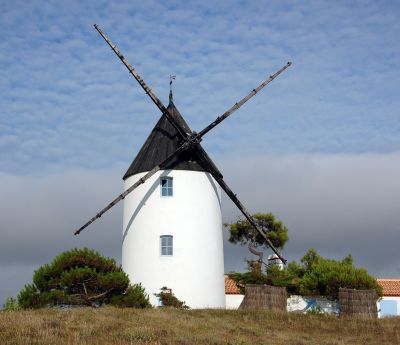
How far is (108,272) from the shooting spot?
2584 centimetres

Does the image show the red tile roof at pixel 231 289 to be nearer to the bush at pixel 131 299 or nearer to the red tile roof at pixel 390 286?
the red tile roof at pixel 390 286

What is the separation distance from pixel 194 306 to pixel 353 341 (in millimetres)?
9639

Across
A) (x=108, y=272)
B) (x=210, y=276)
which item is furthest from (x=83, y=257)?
(x=210, y=276)

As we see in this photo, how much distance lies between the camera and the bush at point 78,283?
2495cm

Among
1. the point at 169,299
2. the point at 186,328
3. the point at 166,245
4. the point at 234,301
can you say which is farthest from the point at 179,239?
the point at 234,301

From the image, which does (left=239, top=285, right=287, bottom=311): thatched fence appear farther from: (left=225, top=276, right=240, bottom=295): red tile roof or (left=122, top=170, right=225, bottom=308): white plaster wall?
(left=225, top=276, right=240, bottom=295): red tile roof

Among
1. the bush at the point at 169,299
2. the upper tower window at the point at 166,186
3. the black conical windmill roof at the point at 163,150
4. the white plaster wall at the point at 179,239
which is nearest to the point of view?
the bush at the point at 169,299

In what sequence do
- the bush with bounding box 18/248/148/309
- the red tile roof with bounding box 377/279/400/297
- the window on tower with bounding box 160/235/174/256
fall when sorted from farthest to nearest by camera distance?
the red tile roof with bounding box 377/279/400/297 < the window on tower with bounding box 160/235/174/256 < the bush with bounding box 18/248/148/309

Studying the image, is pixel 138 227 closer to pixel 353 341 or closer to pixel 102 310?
pixel 102 310

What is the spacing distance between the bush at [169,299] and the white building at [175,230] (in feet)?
0.87

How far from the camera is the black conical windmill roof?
31.7 meters

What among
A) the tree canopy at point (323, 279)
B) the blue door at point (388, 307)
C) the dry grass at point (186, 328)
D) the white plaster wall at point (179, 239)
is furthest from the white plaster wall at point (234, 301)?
the dry grass at point (186, 328)

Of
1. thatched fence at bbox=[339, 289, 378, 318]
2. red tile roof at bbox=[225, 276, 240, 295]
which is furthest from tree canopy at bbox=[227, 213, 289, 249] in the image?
thatched fence at bbox=[339, 289, 378, 318]

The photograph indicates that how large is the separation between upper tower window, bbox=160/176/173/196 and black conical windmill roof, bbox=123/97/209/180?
2.05ft
